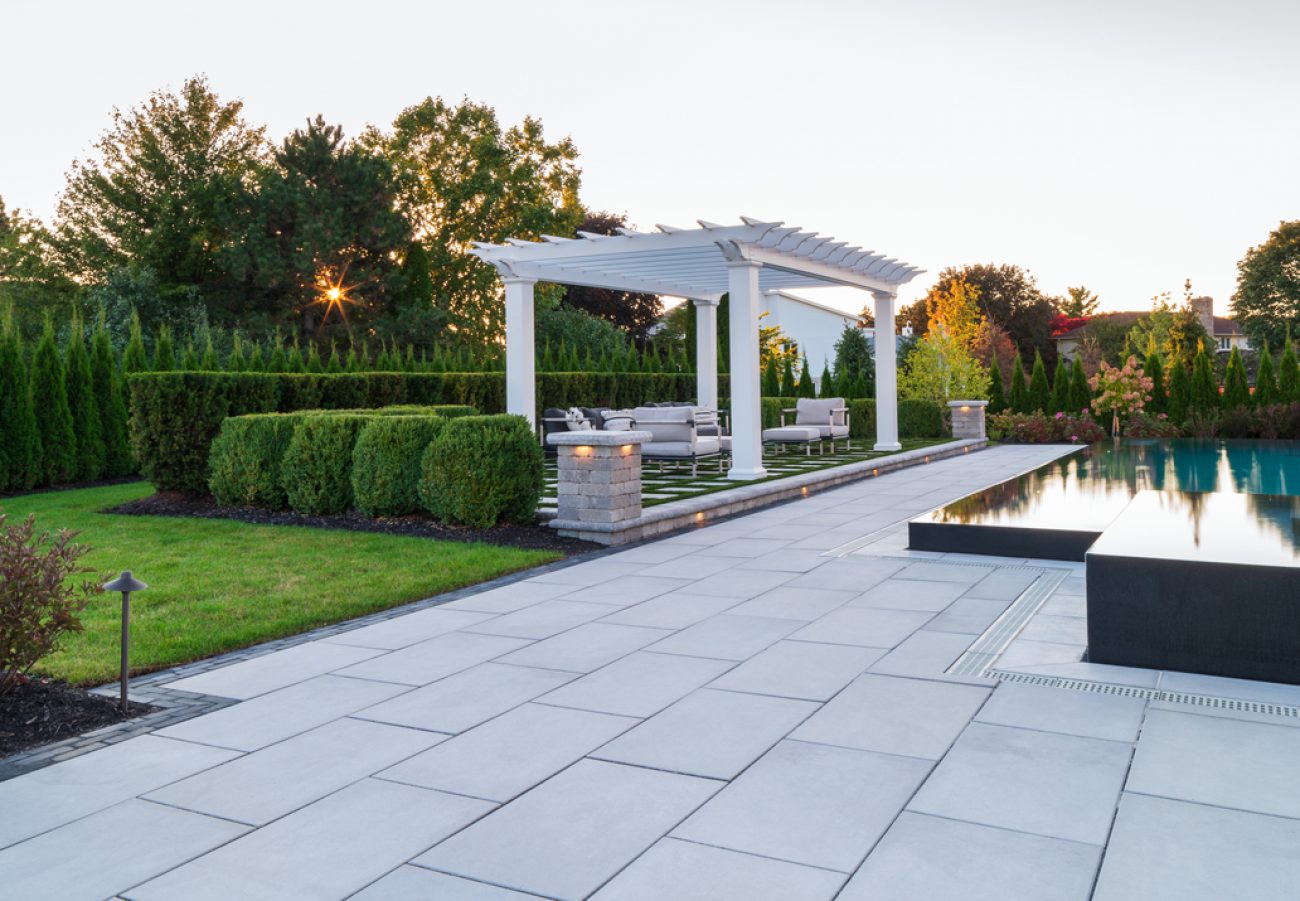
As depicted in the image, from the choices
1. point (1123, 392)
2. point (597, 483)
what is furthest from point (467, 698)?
point (1123, 392)

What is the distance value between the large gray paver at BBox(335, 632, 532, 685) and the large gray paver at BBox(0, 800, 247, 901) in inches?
57.1

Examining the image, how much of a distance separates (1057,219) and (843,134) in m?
6.84

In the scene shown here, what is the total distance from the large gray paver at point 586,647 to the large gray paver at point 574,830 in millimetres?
1284

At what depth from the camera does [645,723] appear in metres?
3.63

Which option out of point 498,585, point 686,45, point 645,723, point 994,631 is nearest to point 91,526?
point 498,585

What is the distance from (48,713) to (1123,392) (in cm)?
2225

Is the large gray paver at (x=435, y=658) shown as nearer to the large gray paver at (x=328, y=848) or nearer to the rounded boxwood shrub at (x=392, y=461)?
the large gray paver at (x=328, y=848)

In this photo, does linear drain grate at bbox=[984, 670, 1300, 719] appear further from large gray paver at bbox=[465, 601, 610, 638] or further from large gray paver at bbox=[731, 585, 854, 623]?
large gray paver at bbox=[465, 601, 610, 638]

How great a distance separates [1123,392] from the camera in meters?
21.6

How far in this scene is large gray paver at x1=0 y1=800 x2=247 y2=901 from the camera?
246cm

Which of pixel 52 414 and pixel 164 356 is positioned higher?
pixel 164 356

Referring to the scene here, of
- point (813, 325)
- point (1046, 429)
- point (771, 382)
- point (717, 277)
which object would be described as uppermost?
point (813, 325)

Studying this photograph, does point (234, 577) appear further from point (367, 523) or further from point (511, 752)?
point (511, 752)

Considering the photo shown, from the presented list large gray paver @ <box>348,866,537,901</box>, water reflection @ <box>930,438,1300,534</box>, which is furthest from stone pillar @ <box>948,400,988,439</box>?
large gray paver @ <box>348,866,537,901</box>
